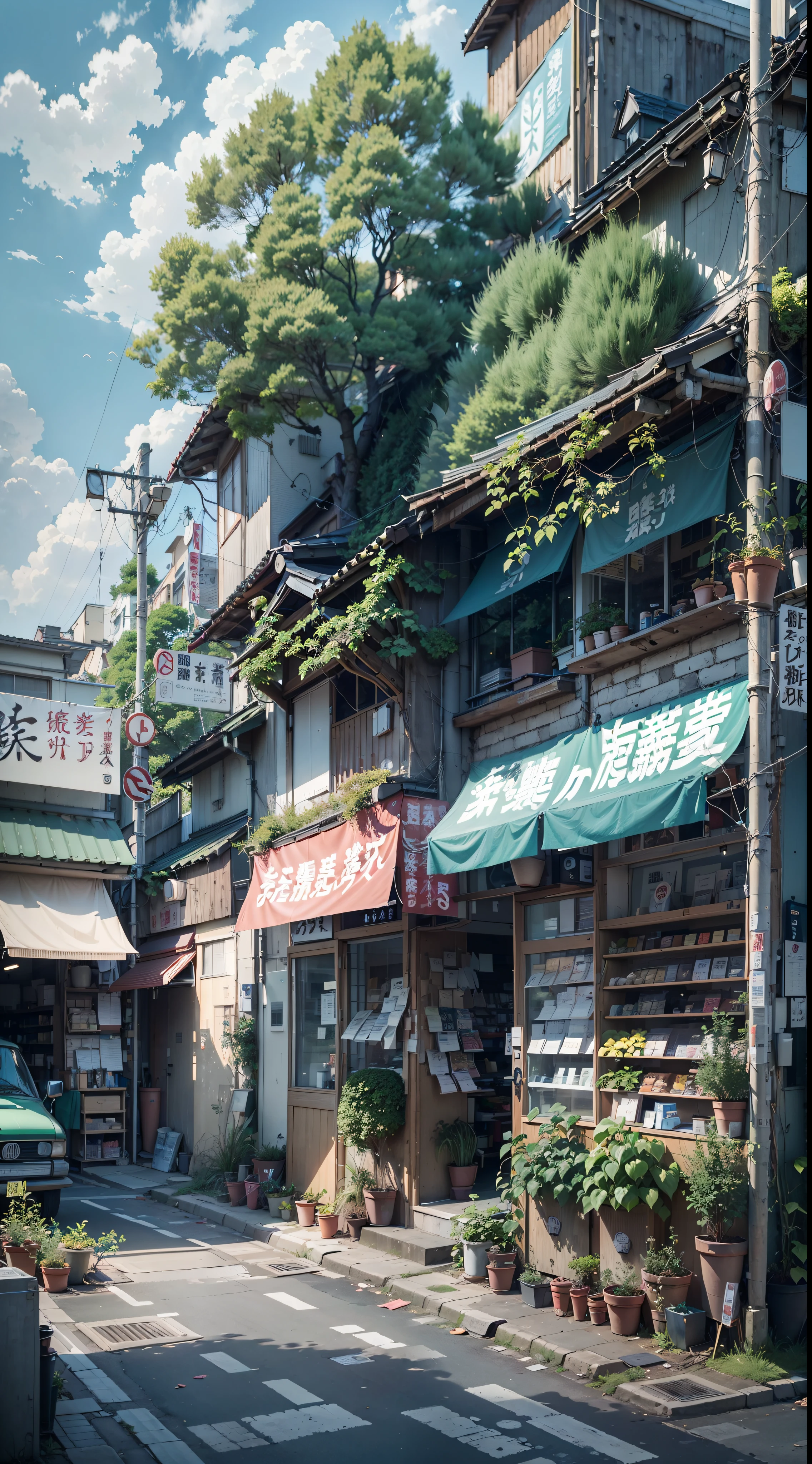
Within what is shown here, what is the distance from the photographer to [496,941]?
14.8 metres

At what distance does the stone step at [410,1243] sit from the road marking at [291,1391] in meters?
3.55

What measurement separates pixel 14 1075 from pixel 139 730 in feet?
31.7

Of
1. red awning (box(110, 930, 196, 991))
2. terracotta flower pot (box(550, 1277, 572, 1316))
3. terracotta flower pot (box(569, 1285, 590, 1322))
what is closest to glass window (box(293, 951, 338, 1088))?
red awning (box(110, 930, 196, 991))

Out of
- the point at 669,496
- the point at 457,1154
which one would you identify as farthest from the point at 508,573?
the point at 457,1154

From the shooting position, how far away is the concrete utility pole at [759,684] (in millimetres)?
8328

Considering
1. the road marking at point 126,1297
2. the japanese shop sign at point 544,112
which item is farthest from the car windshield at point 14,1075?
the japanese shop sign at point 544,112

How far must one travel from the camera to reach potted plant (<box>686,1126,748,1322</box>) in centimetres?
830

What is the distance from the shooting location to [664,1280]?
28.9 feet

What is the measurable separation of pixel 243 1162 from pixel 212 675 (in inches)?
392

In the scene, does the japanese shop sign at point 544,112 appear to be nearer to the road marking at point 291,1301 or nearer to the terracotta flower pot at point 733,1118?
the terracotta flower pot at point 733,1118

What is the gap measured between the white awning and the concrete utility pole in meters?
13.8

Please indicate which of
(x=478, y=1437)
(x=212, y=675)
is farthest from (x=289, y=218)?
(x=478, y=1437)

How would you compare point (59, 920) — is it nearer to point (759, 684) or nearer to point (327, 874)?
point (327, 874)

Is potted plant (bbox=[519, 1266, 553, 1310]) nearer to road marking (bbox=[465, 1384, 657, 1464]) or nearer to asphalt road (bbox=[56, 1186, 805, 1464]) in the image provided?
asphalt road (bbox=[56, 1186, 805, 1464])
